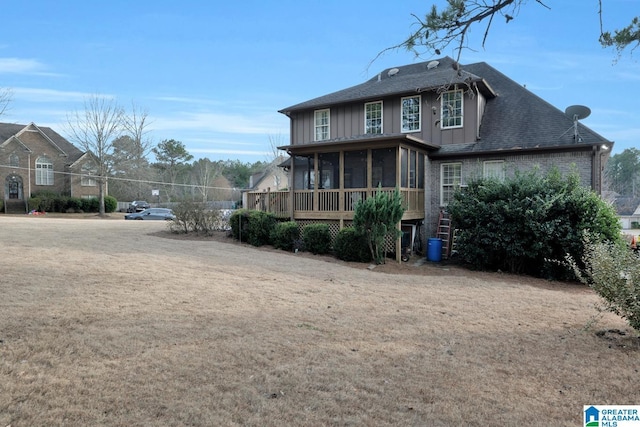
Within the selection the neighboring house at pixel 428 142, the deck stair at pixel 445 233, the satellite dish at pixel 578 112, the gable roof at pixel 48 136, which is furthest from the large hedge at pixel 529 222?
the gable roof at pixel 48 136

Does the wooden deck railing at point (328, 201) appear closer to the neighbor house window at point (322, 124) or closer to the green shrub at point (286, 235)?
the green shrub at point (286, 235)

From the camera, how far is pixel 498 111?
1532cm

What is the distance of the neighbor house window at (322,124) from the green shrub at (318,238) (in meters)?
5.52

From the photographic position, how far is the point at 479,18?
14.4 ft

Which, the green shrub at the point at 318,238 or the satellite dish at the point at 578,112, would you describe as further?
the green shrub at the point at 318,238

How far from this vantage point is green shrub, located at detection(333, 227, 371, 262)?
12.1 meters

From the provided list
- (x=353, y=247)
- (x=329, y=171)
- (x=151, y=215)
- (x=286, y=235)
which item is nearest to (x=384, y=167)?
(x=329, y=171)

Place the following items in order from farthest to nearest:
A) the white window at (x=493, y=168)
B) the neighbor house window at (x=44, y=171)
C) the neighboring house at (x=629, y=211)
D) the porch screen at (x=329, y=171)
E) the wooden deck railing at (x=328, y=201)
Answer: the neighboring house at (x=629, y=211), the neighbor house window at (x=44, y=171), the porch screen at (x=329, y=171), the white window at (x=493, y=168), the wooden deck railing at (x=328, y=201)

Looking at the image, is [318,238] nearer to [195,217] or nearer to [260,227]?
[260,227]

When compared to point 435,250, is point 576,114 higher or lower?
higher

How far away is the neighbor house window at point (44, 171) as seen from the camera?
37.4 metres

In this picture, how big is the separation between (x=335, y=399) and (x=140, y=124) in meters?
41.1

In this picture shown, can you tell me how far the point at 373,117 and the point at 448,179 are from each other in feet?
13.2

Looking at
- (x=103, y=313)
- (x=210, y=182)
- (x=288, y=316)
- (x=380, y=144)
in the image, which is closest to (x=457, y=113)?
(x=380, y=144)
